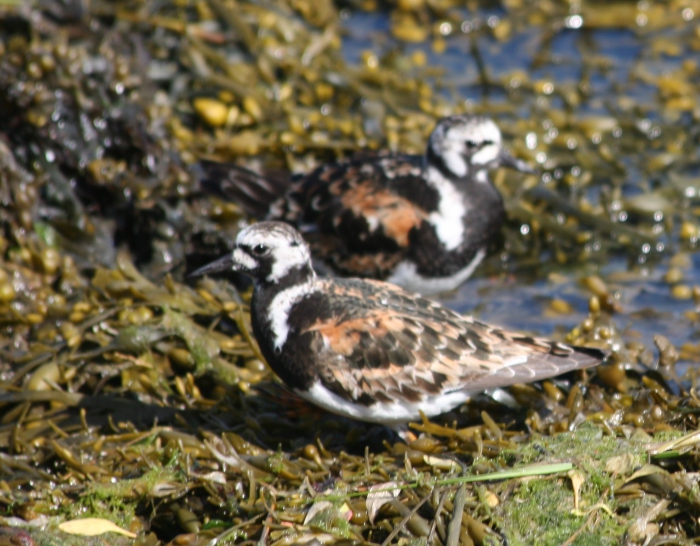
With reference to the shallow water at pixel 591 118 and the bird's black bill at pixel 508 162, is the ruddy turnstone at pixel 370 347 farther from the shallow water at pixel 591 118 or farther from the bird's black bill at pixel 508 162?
the bird's black bill at pixel 508 162

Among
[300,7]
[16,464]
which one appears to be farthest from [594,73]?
[16,464]

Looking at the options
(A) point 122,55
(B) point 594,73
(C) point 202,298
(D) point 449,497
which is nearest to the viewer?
(D) point 449,497

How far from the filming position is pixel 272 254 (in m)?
3.50

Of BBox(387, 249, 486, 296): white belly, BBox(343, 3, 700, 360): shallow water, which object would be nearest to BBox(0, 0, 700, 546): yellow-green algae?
BBox(343, 3, 700, 360): shallow water

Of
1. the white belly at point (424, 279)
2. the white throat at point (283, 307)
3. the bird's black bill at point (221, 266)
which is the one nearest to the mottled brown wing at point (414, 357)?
the white throat at point (283, 307)

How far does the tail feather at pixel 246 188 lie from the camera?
185 inches

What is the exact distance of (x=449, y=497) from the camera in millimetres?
2947

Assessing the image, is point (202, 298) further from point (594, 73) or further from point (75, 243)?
point (594, 73)

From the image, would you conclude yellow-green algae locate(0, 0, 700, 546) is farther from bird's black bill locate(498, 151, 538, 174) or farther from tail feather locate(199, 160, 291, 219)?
bird's black bill locate(498, 151, 538, 174)

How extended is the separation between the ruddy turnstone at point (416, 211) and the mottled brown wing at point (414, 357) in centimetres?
89

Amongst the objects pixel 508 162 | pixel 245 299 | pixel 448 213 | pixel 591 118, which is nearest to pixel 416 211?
pixel 448 213

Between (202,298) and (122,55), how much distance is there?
1748mm

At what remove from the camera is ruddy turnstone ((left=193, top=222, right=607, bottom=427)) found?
3.31 metres

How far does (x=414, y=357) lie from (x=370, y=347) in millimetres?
164
